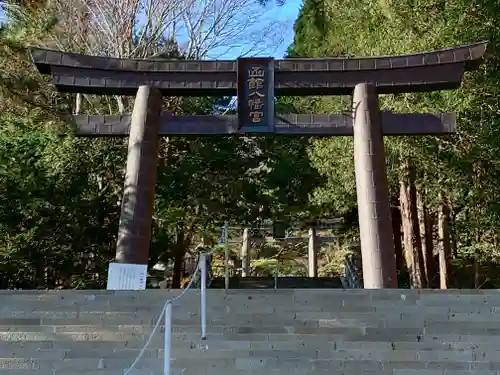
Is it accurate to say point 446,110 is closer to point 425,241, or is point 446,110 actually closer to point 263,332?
point 425,241

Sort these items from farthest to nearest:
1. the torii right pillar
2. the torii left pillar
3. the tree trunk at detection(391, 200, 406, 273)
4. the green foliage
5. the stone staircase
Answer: the tree trunk at detection(391, 200, 406, 273) < the green foliage < the torii left pillar < the torii right pillar < the stone staircase

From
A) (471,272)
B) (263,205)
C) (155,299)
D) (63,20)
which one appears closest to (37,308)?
(155,299)

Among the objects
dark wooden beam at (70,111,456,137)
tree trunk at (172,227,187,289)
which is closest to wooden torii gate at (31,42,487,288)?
dark wooden beam at (70,111,456,137)

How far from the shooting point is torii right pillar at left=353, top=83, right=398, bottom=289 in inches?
300

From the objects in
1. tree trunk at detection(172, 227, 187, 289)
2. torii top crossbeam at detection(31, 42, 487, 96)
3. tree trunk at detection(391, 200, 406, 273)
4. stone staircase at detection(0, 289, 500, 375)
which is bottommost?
stone staircase at detection(0, 289, 500, 375)

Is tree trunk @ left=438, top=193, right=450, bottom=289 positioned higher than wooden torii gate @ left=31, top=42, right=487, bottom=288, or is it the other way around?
wooden torii gate @ left=31, top=42, right=487, bottom=288

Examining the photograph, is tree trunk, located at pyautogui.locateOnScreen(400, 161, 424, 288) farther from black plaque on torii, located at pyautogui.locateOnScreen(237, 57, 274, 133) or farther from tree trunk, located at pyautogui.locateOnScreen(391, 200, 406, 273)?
black plaque on torii, located at pyautogui.locateOnScreen(237, 57, 274, 133)

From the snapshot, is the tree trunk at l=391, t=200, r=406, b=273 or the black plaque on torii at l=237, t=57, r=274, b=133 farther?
the tree trunk at l=391, t=200, r=406, b=273

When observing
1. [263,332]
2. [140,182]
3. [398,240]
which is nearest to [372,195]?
[140,182]

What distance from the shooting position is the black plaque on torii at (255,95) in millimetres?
8672

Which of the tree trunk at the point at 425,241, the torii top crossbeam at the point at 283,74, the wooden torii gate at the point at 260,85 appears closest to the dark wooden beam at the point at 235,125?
the wooden torii gate at the point at 260,85

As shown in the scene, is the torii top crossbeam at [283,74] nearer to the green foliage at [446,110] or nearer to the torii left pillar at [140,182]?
the torii left pillar at [140,182]

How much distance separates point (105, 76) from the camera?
8719 mm

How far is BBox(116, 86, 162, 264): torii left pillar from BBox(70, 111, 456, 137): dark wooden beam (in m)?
0.23
